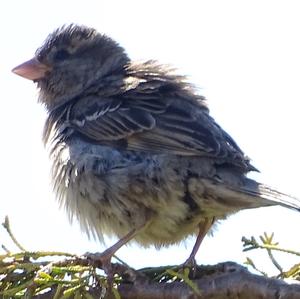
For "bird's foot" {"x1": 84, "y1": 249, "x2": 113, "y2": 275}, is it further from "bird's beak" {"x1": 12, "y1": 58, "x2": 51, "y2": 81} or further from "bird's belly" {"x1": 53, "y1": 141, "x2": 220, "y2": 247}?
"bird's beak" {"x1": 12, "y1": 58, "x2": 51, "y2": 81}

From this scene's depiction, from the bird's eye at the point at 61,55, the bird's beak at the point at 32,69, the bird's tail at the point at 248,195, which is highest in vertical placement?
the bird's eye at the point at 61,55

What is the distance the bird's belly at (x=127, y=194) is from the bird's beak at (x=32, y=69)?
1297 millimetres

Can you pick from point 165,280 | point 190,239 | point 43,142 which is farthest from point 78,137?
point 165,280

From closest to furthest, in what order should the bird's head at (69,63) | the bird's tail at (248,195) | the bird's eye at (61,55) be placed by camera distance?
the bird's tail at (248,195), the bird's head at (69,63), the bird's eye at (61,55)

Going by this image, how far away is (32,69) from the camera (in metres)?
5.88

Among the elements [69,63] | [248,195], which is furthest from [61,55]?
[248,195]

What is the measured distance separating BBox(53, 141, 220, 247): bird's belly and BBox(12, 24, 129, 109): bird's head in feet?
3.57

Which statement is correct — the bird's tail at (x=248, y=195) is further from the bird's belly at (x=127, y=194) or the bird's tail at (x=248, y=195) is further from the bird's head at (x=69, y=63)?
the bird's head at (x=69, y=63)

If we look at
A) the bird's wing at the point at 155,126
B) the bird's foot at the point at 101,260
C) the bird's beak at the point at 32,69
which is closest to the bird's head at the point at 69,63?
the bird's beak at the point at 32,69

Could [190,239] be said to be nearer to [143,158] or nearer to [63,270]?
[143,158]

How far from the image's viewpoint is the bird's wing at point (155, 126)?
4434 mm

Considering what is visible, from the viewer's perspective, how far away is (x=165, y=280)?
3367 millimetres

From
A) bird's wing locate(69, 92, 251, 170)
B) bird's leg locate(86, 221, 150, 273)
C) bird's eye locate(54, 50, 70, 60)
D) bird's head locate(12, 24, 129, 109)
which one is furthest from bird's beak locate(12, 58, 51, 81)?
bird's leg locate(86, 221, 150, 273)

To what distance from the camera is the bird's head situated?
5.79 meters
